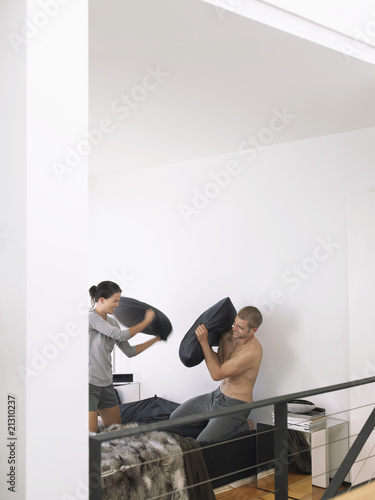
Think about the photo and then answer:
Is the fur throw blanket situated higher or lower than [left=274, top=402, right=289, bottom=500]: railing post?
lower

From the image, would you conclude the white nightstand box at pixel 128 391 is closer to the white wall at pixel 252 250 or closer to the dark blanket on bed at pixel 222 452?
the white wall at pixel 252 250

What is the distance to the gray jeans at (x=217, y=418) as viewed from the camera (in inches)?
174

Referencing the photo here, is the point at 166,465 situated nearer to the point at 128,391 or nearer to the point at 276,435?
the point at 276,435

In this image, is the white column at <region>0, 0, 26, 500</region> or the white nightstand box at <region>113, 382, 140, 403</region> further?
the white nightstand box at <region>113, 382, 140, 403</region>

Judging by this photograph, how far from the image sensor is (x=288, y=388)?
191 inches

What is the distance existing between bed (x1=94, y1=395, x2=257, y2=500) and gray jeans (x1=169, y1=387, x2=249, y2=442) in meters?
0.16

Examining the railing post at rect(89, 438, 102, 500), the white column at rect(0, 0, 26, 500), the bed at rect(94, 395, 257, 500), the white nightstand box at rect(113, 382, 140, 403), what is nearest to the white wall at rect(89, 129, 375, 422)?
the white nightstand box at rect(113, 382, 140, 403)

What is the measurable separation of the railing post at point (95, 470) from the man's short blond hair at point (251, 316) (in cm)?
299

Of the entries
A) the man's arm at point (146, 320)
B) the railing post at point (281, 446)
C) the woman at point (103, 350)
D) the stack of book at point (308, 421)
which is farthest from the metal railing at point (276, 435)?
the man's arm at point (146, 320)

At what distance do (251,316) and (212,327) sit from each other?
1.16 feet

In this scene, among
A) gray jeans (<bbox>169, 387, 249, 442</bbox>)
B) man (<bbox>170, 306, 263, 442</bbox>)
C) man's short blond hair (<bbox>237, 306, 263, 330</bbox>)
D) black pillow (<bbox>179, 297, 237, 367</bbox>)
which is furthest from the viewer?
black pillow (<bbox>179, 297, 237, 367</bbox>)

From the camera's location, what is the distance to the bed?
3.28 meters

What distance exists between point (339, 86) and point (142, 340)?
3542 mm

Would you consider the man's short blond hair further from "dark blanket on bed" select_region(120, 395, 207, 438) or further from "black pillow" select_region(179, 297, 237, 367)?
"dark blanket on bed" select_region(120, 395, 207, 438)
